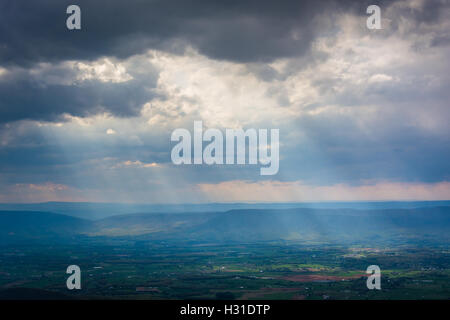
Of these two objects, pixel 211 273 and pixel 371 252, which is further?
pixel 371 252

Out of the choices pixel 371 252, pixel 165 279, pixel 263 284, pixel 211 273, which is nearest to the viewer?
pixel 263 284

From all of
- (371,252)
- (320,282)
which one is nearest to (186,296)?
(320,282)

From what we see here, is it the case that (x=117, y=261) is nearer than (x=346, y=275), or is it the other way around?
Answer: (x=346, y=275)
